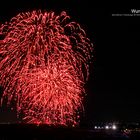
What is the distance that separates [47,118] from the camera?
2995 centimetres

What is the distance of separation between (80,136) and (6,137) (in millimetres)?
3608

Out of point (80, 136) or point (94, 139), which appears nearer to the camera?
point (94, 139)

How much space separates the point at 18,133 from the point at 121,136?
501 centimetres

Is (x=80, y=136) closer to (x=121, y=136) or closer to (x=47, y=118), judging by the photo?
(x=121, y=136)

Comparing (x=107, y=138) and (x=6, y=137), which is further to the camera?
(x=6, y=137)

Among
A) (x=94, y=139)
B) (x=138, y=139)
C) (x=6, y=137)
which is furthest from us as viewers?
(x=138, y=139)

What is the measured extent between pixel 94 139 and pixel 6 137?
14.9 ft

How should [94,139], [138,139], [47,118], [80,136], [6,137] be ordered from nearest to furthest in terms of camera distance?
[94,139]
[80,136]
[6,137]
[138,139]
[47,118]

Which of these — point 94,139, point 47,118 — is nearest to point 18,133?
point 94,139

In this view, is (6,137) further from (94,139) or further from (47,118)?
(47,118)

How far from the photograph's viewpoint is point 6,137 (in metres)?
17.6

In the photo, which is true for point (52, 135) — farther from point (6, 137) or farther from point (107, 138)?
point (107, 138)

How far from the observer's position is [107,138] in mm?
15430

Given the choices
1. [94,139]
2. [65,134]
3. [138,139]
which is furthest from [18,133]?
[138,139]
